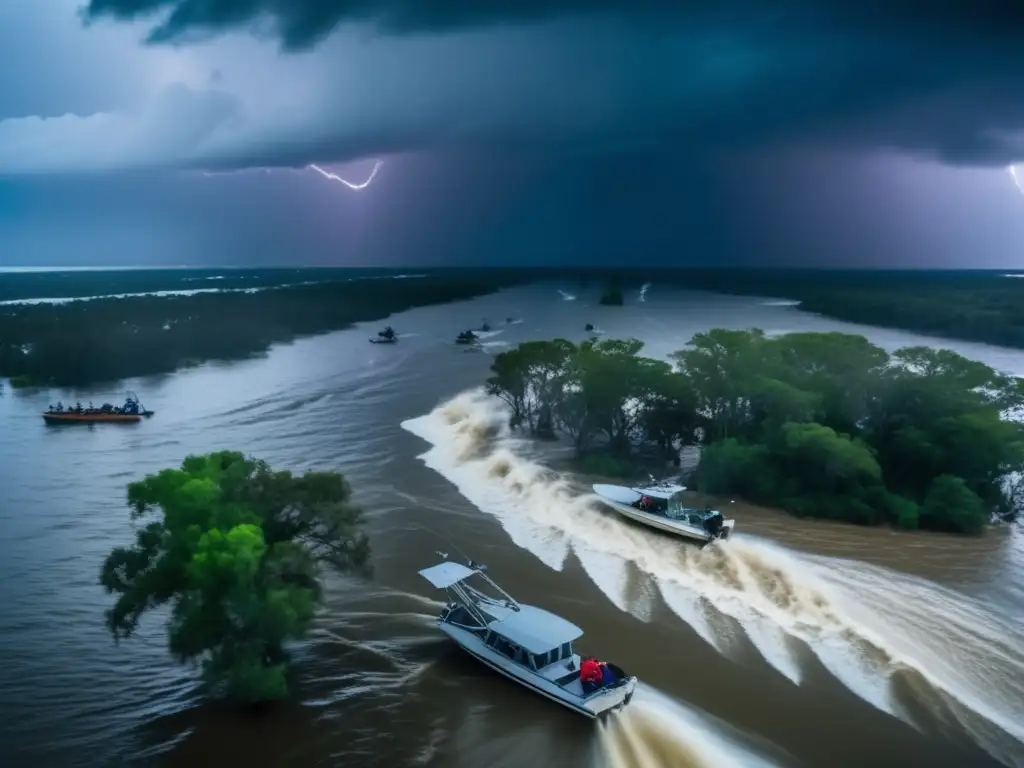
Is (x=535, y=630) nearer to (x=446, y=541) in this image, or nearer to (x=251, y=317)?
(x=446, y=541)

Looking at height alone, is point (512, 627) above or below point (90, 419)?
above

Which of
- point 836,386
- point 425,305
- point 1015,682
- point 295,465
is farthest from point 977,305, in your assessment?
point 425,305

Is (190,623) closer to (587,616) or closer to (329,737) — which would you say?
(329,737)

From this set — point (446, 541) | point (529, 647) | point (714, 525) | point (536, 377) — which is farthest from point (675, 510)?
point (536, 377)

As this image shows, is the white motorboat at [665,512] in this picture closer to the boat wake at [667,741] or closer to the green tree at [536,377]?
the boat wake at [667,741]

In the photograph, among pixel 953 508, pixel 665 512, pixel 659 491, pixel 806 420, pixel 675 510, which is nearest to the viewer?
pixel 675 510

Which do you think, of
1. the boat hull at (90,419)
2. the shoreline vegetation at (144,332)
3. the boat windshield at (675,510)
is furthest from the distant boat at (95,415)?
the boat windshield at (675,510)
